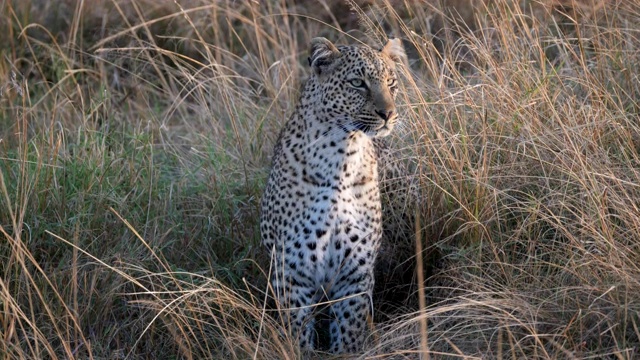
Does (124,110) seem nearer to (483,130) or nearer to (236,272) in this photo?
(236,272)

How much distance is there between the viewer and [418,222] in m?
5.27

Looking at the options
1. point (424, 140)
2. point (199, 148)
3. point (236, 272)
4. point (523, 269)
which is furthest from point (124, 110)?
point (523, 269)

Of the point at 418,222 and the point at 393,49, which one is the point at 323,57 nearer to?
the point at 393,49

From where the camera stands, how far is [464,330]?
470 centimetres

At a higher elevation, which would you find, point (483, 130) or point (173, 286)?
point (483, 130)

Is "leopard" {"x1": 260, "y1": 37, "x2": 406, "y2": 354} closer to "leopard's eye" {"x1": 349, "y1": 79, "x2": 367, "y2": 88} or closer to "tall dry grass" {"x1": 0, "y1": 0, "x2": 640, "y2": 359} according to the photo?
"leopard's eye" {"x1": 349, "y1": 79, "x2": 367, "y2": 88}

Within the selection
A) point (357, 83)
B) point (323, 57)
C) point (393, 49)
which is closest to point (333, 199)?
point (357, 83)

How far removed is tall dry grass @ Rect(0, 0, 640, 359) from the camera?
458cm

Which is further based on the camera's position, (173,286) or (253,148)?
(253,148)

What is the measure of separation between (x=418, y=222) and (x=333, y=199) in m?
0.47

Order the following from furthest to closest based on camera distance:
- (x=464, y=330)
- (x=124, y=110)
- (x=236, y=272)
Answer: (x=124, y=110) < (x=236, y=272) < (x=464, y=330)

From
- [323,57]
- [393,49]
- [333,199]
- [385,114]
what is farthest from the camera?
[393,49]

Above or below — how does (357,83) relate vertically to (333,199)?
above

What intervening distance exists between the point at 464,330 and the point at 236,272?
157 cm
